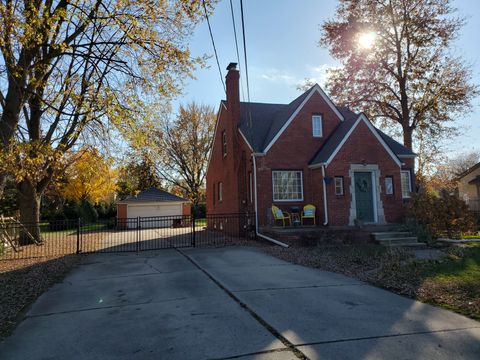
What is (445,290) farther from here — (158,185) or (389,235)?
(158,185)

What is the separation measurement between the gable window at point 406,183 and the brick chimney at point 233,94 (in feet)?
29.6

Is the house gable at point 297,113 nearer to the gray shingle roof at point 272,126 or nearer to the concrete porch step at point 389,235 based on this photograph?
the gray shingle roof at point 272,126

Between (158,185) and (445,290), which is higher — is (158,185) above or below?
above

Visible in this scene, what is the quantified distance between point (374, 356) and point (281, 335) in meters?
1.16

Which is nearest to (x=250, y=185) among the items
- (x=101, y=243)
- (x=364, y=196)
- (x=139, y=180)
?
(x=364, y=196)

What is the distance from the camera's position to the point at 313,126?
1800 centimetres

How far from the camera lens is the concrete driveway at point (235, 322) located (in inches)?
168

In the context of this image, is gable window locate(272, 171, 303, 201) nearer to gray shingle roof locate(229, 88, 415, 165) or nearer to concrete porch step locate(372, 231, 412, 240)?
gray shingle roof locate(229, 88, 415, 165)

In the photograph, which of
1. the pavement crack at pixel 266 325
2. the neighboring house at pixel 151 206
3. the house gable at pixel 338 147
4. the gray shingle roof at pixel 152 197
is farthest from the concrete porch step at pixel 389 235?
the gray shingle roof at pixel 152 197

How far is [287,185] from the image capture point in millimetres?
17047

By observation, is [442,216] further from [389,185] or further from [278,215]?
[278,215]

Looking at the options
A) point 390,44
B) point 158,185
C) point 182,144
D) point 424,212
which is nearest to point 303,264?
point 424,212

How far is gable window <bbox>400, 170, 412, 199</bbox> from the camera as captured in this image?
18422mm

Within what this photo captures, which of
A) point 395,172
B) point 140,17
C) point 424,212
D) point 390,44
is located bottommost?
point 424,212
